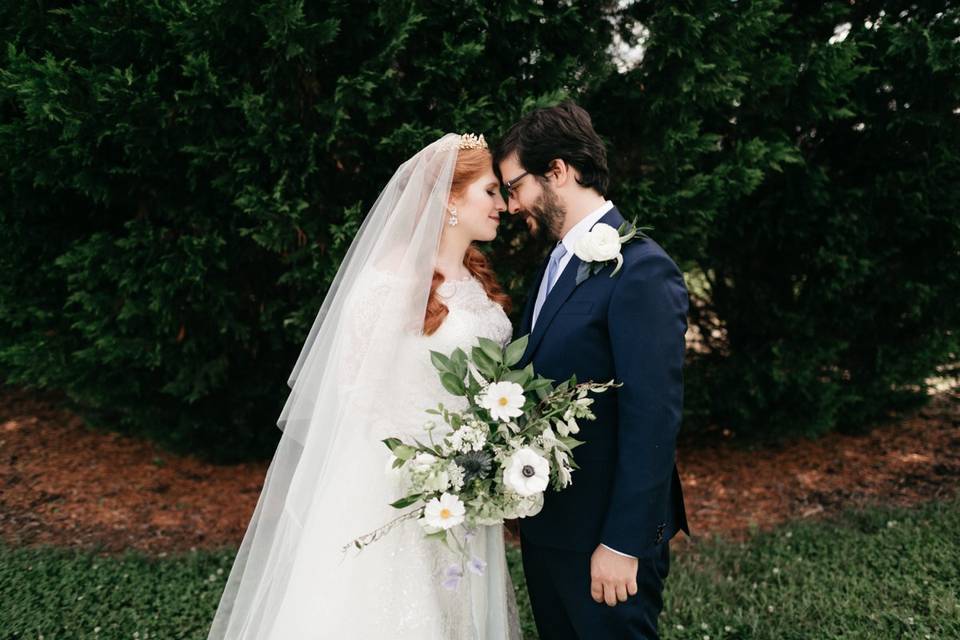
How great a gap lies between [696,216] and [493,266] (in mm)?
1320

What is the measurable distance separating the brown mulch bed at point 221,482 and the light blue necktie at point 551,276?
9.54 ft

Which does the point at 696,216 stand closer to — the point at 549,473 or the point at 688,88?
the point at 688,88

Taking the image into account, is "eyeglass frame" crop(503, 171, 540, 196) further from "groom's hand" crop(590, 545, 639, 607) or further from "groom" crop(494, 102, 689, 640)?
"groom's hand" crop(590, 545, 639, 607)

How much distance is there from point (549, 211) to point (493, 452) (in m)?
0.98

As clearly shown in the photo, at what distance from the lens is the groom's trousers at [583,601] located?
8.00 feet

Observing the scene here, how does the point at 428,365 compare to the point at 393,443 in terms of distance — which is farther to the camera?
the point at 428,365

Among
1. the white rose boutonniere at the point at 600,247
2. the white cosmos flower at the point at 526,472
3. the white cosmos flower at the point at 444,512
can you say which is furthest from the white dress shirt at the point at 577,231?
the white cosmos flower at the point at 444,512

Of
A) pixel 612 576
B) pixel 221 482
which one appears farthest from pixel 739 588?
pixel 221 482

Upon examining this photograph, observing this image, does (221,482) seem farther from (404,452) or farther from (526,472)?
(526,472)

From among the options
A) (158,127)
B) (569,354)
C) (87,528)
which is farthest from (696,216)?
(87,528)

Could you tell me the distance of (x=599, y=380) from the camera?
2469mm

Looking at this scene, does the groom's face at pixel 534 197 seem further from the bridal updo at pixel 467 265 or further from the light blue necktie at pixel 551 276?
the bridal updo at pixel 467 265

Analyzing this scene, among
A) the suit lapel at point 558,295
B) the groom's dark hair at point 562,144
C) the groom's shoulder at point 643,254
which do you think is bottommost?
the suit lapel at point 558,295

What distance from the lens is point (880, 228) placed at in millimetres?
5309
